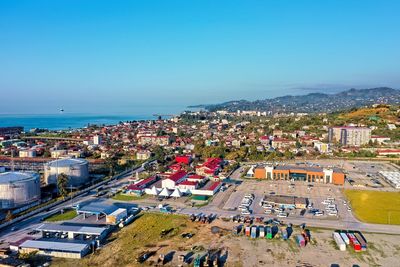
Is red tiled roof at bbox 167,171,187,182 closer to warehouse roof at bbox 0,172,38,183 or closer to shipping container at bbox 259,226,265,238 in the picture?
warehouse roof at bbox 0,172,38,183

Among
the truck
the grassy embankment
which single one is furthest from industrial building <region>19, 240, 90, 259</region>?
the truck

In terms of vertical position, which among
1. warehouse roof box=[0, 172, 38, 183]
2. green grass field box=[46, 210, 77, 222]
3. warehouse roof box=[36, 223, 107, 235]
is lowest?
green grass field box=[46, 210, 77, 222]

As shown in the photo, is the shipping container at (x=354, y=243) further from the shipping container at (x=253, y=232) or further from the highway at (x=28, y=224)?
the highway at (x=28, y=224)

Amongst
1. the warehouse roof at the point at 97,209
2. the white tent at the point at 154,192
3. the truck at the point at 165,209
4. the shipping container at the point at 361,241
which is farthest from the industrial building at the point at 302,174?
the warehouse roof at the point at 97,209

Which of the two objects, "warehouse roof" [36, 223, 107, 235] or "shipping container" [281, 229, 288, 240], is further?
"warehouse roof" [36, 223, 107, 235]

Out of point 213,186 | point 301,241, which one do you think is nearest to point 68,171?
point 213,186

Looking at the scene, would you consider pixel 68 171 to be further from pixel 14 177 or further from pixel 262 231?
pixel 262 231

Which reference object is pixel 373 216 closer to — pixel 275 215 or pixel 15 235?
pixel 275 215

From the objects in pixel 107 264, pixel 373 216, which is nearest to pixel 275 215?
pixel 373 216
